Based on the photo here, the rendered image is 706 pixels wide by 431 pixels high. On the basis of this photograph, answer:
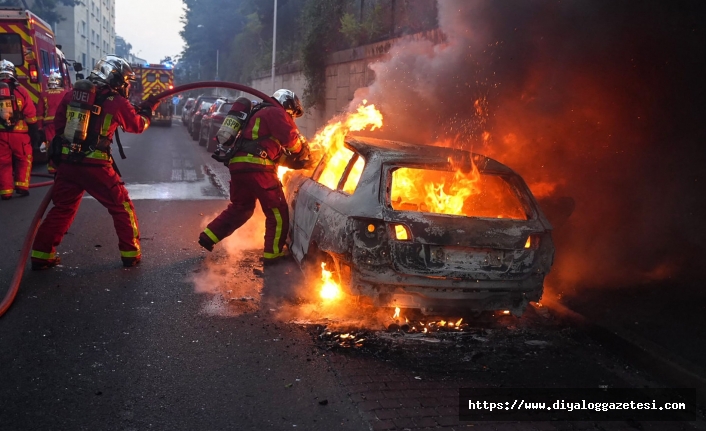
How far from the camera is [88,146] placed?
5.65m

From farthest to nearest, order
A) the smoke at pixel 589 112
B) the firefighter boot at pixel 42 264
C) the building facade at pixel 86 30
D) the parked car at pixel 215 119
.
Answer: the building facade at pixel 86 30 < the parked car at pixel 215 119 < the smoke at pixel 589 112 < the firefighter boot at pixel 42 264

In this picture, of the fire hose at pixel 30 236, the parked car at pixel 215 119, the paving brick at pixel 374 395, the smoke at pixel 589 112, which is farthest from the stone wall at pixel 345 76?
the paving brick at pixel 374 395

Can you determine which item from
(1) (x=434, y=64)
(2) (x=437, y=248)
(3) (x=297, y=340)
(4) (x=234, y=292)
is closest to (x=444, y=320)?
(2) (x=437, y=248)

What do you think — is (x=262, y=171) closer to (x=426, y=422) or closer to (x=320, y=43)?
(x=426, y=422)

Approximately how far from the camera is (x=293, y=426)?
3193 mm

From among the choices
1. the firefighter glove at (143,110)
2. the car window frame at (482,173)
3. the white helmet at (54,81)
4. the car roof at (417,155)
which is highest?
the white helmet at (54,81)

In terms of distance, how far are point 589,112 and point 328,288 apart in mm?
4176

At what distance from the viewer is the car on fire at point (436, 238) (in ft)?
14.2

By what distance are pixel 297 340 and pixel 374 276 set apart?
0.73 meters

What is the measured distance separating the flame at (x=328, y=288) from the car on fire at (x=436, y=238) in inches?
3.5

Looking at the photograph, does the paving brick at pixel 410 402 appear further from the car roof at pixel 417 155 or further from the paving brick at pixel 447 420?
the car roof at pixel 417 155

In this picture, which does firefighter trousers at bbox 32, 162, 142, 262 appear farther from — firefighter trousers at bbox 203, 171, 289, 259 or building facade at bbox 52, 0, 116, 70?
building facade at bbox 52, 0, 116, 70

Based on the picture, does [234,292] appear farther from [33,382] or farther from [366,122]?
[366,122]

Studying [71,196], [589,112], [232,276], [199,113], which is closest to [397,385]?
[232,276]
